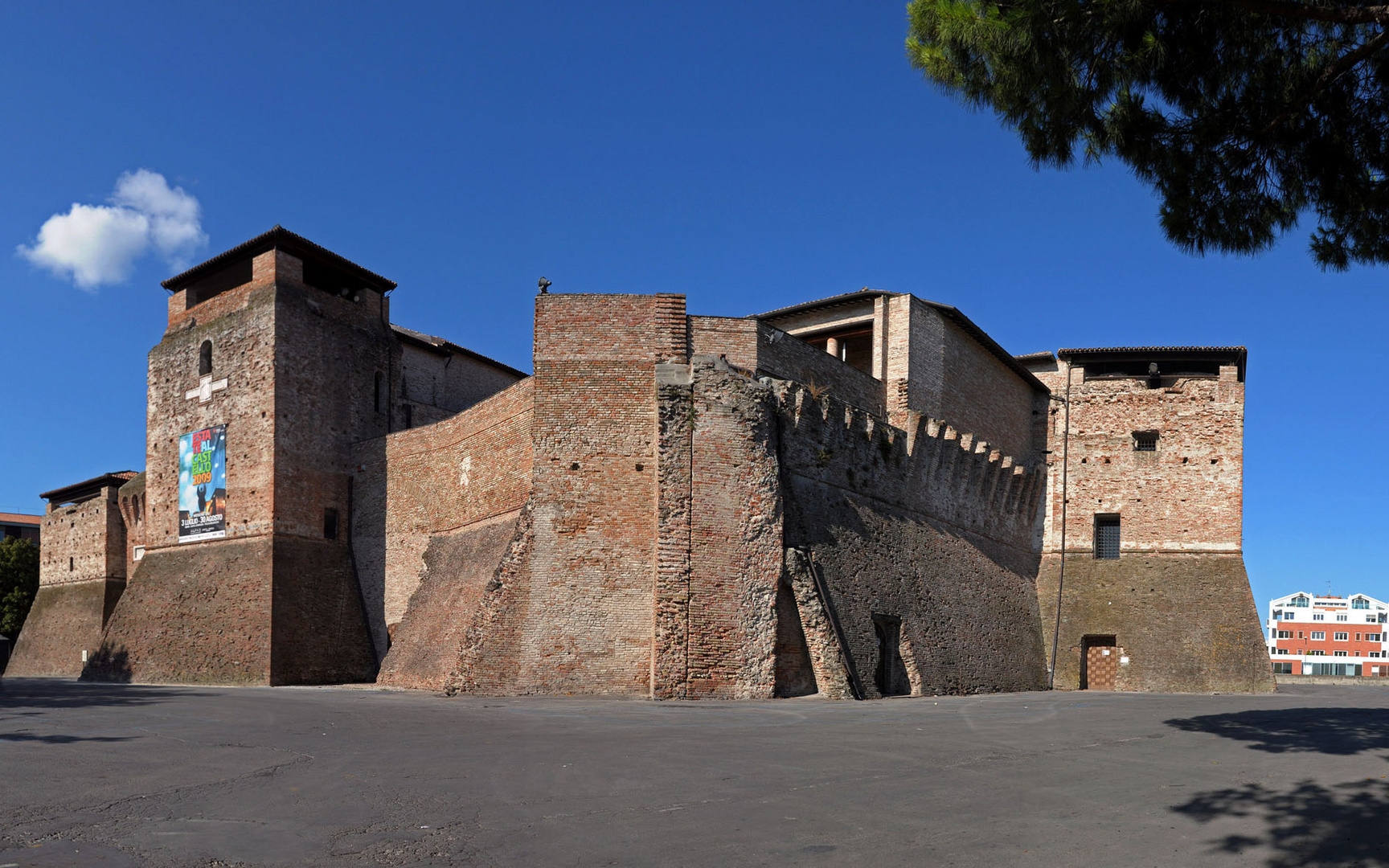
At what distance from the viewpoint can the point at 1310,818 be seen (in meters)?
7.15

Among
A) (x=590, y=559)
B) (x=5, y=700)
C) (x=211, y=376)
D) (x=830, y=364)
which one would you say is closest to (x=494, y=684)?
(x=590, y=559)

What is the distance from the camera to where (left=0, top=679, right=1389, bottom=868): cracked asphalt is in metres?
6.24

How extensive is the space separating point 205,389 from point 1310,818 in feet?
90.6

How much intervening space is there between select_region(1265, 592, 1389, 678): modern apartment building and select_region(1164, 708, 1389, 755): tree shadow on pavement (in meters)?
77.2

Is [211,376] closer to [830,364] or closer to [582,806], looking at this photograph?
[830,364]

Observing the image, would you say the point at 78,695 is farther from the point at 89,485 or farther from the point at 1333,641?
the point at 1333,641

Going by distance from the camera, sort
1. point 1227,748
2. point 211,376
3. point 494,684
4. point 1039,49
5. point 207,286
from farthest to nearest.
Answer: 1. point 207,286
2. point 211,376
3. point 494,684
4. point 1227,748
5. point 1039,49

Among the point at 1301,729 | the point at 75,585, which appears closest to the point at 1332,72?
the point at 1301,729

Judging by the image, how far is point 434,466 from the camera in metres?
25.2

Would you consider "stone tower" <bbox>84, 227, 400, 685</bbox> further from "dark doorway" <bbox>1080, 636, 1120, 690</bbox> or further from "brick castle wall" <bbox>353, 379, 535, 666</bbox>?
"dark doorway" <bbox>1080, 636, 1120, 690</bbox>

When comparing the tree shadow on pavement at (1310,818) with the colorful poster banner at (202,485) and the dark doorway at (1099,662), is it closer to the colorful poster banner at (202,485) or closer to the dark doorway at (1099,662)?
the dark doorway at (1099,662)

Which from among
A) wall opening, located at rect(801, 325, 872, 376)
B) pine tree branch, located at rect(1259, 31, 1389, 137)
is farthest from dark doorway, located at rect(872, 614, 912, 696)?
pine tree branch, located at rect(1259, 31, 1389, 137)

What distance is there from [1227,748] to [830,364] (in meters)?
13.0

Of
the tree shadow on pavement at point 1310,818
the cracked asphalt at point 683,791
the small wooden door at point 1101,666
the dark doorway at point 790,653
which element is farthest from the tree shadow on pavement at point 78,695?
the small wooden door at point 1101,666
